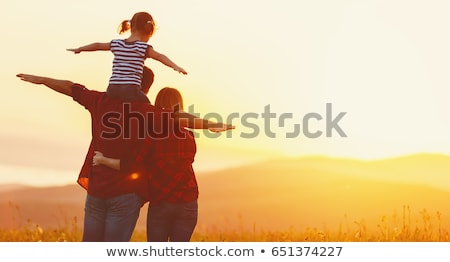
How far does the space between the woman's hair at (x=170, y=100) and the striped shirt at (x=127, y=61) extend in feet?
1.29

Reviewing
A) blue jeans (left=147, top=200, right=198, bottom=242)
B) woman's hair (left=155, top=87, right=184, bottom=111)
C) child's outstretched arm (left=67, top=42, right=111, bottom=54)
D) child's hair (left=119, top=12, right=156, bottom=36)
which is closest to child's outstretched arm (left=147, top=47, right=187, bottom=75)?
child's hair (left=119, top=12, right=156, bottom=36)

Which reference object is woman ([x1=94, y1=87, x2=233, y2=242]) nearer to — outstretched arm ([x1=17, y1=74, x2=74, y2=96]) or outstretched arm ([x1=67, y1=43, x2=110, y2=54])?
outstretched arm ([x1=17, y1=74, x2=74, y2=96])

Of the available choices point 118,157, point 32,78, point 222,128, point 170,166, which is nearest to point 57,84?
point 32,78

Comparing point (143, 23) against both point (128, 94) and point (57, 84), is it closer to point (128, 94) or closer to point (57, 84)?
point (128, 94)

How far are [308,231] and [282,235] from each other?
1.40ft

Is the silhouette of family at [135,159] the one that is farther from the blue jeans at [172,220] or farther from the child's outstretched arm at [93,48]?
the child's outstretched arm at [93,48]

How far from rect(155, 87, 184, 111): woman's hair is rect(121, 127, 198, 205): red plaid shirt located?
0.90 feet

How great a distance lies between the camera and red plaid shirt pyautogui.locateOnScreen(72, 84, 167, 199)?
7.72 meters

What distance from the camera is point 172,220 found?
8180mm

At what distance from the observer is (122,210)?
25.2 ft

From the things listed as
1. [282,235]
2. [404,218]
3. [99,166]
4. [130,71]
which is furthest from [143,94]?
[404,218]

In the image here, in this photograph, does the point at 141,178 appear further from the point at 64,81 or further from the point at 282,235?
the point at 282,235

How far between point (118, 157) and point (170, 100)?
909 mm

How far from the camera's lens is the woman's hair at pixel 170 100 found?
8.02 metres
